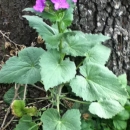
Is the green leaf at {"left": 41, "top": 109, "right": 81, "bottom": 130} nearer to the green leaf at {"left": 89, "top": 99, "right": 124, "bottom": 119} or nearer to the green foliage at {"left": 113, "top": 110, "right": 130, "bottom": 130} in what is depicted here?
the green leaf at {"left": 89, "top": 99, "right": 124, "bottom": 119}

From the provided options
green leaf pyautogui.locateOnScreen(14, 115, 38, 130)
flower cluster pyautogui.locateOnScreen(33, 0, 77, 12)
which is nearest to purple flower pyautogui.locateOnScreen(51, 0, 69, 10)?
flower cluster pyautogui.locateOnScreen(33, 0, 77, 12)

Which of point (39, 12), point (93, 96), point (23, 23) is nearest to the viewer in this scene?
point (39, 12)

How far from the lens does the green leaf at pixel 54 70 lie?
1921 millimetres

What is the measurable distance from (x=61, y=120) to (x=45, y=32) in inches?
20.7

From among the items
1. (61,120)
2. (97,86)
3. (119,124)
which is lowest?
(119,124)

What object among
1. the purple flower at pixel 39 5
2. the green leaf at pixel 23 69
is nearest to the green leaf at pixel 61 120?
the green leaf at pixel 23 69

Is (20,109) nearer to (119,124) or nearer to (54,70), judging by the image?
(54,70)

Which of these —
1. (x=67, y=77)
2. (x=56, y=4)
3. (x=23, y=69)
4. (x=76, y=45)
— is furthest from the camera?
(x=23, y=69)

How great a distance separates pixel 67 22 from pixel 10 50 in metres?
0.72

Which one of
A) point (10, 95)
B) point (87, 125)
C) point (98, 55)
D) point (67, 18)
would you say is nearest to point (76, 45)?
point (67, 18)

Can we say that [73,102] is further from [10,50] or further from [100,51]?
[10,50]

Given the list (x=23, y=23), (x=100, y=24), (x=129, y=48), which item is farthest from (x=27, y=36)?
(x=129, y=48)

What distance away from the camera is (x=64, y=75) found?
198cm

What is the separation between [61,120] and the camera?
212 centimetres
